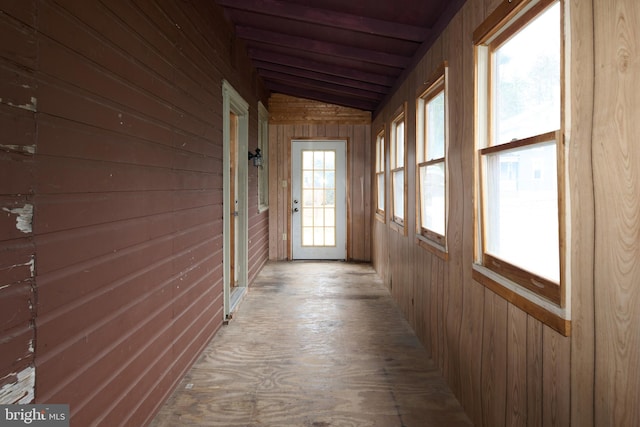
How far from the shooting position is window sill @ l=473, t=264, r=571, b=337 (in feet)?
4.21

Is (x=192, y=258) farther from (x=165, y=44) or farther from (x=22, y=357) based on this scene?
(x=22, y=357)

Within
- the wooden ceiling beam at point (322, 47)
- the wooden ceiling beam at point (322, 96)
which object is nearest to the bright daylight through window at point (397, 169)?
the wooden ceiling beam at point (322, 47)

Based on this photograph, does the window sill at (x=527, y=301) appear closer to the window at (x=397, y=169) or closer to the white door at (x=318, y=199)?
the window at (x=397, y=169)

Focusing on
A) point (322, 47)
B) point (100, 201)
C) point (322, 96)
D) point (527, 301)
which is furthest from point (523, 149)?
point (322, 96)

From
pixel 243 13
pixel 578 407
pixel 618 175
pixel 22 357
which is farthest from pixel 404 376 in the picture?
pixel 243 13

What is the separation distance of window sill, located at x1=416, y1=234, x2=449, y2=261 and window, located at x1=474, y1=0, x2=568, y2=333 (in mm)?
501

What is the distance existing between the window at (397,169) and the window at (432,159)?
33.1 inches

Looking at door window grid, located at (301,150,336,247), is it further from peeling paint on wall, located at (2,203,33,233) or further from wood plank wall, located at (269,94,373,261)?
peeling paint on wall, located at (2,203,33,233)

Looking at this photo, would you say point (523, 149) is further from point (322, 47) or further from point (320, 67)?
point (320, 67)

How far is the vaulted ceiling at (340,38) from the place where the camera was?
9.51ft

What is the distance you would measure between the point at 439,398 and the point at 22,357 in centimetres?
202

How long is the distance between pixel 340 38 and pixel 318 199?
3291mm

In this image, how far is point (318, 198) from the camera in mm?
6594

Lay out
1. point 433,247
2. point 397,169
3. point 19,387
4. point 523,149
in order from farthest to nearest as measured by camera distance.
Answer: point 397,169 < point 433,247 < point 523,149 < point 19,387
